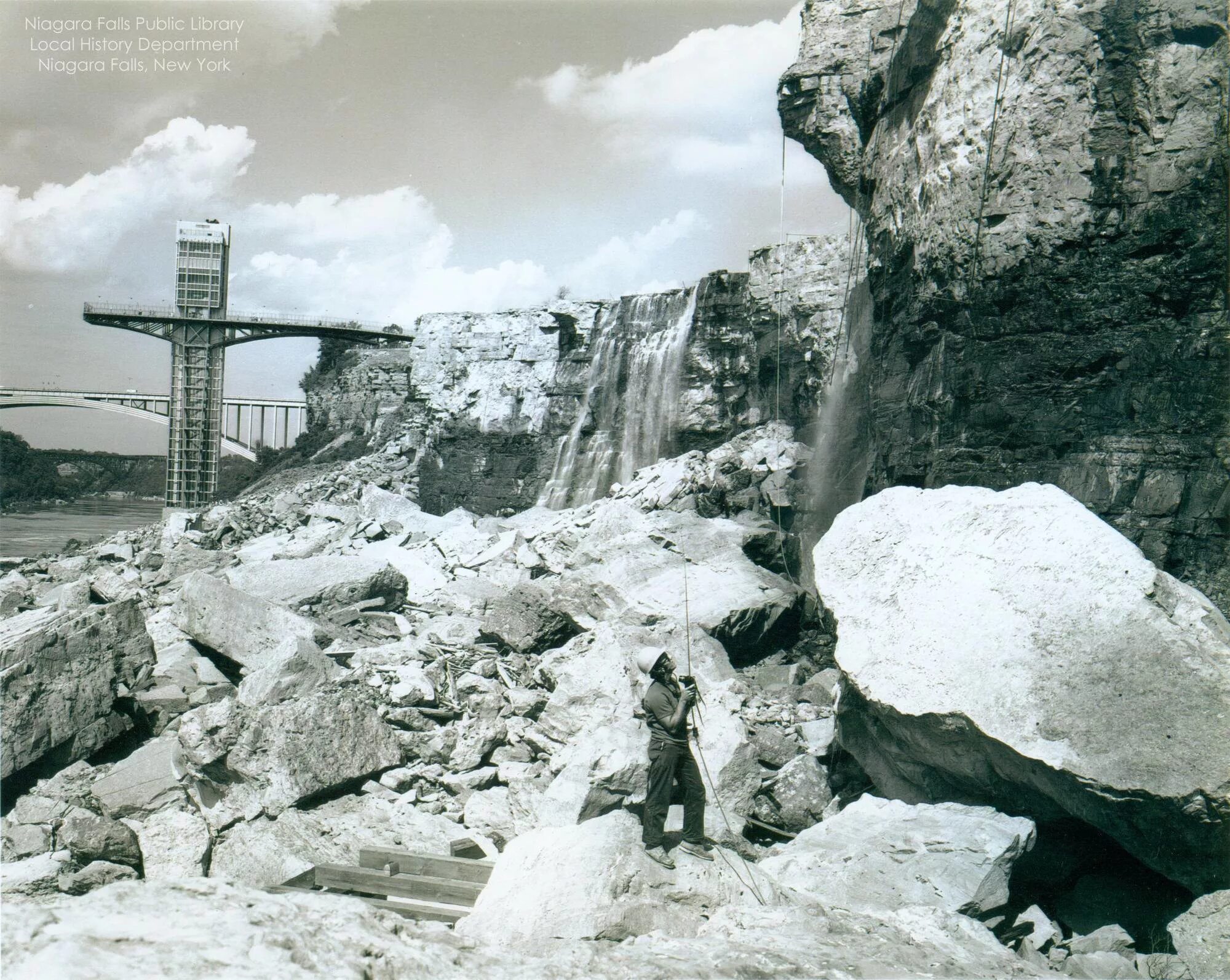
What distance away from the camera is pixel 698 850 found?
4215mm

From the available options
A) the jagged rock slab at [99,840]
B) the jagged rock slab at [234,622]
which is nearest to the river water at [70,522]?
the jagged rock slab at [234,622]

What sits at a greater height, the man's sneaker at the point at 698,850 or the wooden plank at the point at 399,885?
the man's sneaker at the point at 698,850

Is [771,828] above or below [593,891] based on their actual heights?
below

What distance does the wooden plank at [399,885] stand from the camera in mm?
4484

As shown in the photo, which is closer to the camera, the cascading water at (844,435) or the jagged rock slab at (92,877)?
the jagged rock slab at (92,877)

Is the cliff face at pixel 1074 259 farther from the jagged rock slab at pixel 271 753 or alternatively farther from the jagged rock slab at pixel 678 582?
the jagged rock slab at pixel 271 753

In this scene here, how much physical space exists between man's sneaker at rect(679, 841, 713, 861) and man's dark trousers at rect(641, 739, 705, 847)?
0.02 meters

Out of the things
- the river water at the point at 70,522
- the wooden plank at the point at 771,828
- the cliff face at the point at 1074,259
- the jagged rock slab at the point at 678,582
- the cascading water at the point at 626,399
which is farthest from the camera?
the river water at the point at 70,522

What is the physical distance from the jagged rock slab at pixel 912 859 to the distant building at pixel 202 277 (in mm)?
24588

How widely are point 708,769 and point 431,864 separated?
176 centimetres

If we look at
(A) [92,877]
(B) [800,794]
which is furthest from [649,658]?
(A) [92,877]

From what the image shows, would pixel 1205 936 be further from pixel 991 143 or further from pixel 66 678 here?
pixel 66 678

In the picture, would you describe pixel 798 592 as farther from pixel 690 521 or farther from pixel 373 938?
pixel 373 938

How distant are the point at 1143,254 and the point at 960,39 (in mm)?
2386
